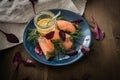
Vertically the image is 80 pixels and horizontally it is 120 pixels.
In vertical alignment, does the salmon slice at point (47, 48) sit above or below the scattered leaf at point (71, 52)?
above

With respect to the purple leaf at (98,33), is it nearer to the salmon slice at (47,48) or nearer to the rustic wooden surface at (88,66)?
the rustic wooden surface at (88,66)

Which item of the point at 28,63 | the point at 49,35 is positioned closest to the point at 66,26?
the point at 49,35

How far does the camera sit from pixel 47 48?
2.33 feet

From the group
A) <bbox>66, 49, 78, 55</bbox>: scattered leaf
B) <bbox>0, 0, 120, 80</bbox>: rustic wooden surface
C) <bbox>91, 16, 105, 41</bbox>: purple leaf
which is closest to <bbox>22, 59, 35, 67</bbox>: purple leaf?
<bbox>0, 0, 120, 80</bbox>: rustic wooden surface

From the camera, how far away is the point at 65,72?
→ 0.71 meters

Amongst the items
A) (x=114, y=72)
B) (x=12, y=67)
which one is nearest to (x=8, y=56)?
(x=12, y=67)

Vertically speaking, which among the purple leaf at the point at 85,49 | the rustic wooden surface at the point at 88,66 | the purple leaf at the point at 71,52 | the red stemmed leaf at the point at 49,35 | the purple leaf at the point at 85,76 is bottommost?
the purple leaf at the point at 85,76

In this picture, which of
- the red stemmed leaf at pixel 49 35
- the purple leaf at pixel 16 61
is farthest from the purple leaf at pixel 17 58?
the red stemmed leaf at pixel 49 35

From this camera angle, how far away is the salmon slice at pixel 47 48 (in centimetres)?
71

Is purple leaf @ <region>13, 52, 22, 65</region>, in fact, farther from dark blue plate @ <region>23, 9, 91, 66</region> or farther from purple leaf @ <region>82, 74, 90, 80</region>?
purple leaf @ <region>82, 74, 90, 80</region>

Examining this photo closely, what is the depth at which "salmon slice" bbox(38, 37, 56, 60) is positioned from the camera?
709 millimetres

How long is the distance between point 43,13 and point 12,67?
20cm

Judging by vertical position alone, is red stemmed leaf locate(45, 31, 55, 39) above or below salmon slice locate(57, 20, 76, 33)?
below

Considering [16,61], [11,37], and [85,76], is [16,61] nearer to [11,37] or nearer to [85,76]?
[11,37]
